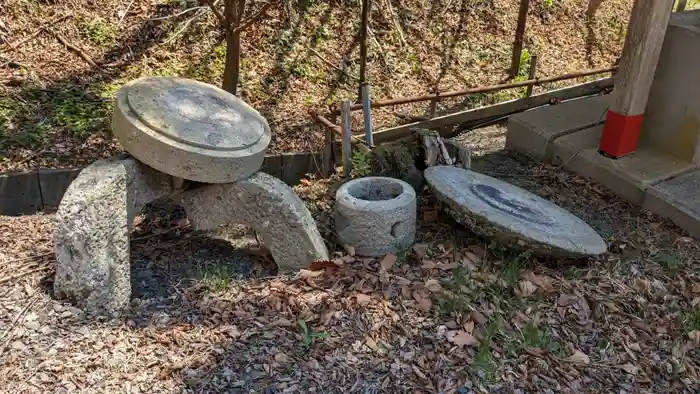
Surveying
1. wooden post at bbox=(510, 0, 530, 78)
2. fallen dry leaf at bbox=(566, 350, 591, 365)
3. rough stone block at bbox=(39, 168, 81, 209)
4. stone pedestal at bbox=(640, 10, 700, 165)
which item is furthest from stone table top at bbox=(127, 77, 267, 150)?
wooden post at bbox=(510, 0, 530, 78)

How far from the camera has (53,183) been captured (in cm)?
539

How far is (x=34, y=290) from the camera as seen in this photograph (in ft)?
12.2

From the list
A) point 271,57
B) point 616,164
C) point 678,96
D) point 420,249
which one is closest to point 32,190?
point 420,249

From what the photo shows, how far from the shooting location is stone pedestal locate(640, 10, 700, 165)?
537cm

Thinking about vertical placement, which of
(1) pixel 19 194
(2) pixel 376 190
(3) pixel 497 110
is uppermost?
(2) pixel 376 190

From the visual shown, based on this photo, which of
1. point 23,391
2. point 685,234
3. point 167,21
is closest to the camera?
point 23,391

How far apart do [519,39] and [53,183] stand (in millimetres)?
6107

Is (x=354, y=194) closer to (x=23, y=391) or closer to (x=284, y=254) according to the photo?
(x=284, y=254)

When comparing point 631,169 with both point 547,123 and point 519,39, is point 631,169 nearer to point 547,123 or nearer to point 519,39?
point 547,123

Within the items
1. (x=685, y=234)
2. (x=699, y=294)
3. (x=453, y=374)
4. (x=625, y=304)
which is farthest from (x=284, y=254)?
(x=685, y=234)

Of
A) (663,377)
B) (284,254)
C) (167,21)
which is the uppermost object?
(167,21)

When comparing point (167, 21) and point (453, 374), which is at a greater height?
point (167, 21)

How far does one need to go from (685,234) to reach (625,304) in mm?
1302

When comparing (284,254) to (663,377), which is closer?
(663,377)
